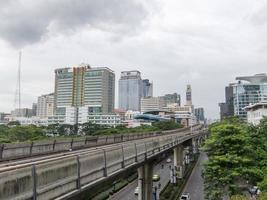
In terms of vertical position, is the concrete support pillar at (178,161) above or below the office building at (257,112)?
below

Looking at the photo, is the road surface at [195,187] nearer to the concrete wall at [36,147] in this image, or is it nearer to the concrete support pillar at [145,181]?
the concrete support pillar at [145,181]

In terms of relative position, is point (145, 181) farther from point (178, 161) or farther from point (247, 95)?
point (247, 95)

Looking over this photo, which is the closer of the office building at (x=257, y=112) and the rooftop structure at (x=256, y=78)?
the office building at (x=257, y=112)

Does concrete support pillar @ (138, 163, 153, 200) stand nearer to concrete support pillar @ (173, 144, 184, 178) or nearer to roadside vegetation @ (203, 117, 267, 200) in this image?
roadside vegetation @ (203, 117, 267, 200)

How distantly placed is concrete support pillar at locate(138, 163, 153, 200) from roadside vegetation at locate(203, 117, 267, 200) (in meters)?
5.59

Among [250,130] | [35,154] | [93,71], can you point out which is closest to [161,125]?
[93,71]

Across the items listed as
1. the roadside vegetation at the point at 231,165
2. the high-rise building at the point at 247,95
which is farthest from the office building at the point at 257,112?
the high-rise building at the point at 247,95

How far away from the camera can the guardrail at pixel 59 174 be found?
8.23 m

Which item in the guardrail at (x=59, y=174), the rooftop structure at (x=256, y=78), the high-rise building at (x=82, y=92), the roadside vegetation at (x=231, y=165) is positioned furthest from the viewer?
the rooftop structure at (x=256, y=78)

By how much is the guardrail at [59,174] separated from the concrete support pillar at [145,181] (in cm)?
1405

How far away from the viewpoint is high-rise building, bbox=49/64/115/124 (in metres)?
183

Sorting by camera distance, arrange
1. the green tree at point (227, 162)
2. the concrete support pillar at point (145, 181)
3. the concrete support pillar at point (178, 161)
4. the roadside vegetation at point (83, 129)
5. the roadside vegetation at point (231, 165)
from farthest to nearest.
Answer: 1. the roadside vegetation at point (83, 129)
2. the concrete support pillar at point (178, 161)
3. the concrete support pillar at point (145, 181)
4. the green tree at point (227, 162)
5. the roadside vegetation at point (231, 165)

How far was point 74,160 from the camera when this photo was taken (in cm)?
1169

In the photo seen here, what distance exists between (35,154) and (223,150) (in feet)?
56.6
